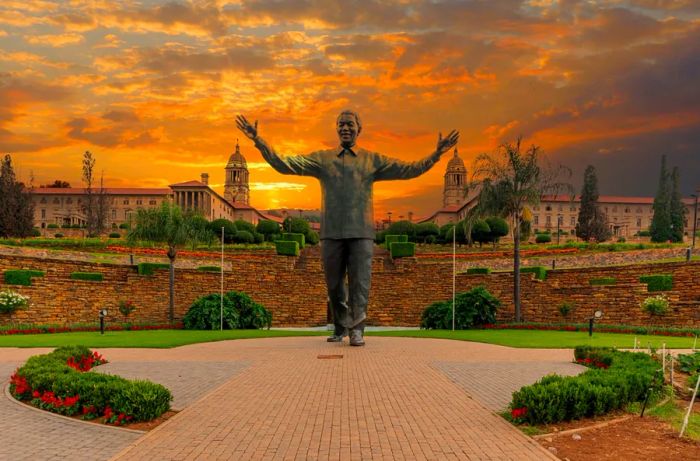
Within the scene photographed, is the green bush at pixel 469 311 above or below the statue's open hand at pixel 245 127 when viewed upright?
below

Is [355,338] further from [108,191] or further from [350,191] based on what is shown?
Result: [108,191]

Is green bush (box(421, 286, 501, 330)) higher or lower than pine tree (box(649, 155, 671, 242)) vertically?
lower

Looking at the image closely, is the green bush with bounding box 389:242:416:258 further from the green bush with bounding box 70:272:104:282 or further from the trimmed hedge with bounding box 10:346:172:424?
the trimmed hedge with bounding box 10:346:172:424

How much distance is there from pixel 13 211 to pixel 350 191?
45.7 metres

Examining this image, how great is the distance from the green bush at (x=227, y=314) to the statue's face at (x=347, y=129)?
1074 cm

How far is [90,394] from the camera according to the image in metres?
7.09

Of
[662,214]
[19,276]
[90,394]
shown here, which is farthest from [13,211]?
[662,214]

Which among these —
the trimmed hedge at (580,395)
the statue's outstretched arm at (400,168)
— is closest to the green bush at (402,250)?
the statue's outstretched arm at (400,168)

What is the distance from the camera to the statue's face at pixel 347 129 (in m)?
13.6

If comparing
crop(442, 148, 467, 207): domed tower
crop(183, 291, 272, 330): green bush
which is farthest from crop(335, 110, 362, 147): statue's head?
crop(442, 148, 467, 207): domed tower

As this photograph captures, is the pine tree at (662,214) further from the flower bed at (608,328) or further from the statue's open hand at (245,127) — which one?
the statue's open hand at (245,127)

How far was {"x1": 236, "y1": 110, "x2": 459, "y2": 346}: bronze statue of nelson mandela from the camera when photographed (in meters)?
13.3

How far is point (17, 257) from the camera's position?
24.3 metres

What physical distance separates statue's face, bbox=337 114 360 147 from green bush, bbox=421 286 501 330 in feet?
36.9
